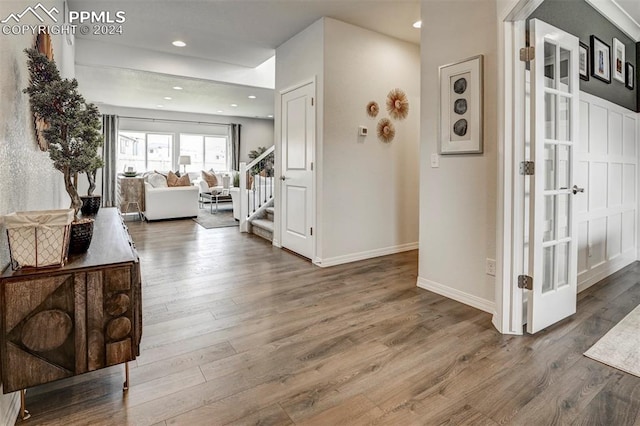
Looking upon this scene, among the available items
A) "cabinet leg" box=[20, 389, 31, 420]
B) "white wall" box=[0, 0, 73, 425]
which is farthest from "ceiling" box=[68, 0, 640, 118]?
"cabinet leg" box=[20, 389, 31, 420]

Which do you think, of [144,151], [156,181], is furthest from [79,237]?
[144,151]

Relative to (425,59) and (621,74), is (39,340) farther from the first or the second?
(621,74)

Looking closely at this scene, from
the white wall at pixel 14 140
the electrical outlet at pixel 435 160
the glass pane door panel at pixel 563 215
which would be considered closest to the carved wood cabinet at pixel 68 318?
the white wall at pixel 14 140

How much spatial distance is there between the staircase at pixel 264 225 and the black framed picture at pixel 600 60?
4093 millimetres

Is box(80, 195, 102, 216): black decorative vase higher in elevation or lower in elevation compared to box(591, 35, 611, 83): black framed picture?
lower

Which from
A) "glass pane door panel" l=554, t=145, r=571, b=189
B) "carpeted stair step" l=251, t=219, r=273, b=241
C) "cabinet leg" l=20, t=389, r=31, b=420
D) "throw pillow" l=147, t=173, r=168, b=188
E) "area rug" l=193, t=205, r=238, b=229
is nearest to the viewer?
"cabinet leg" l=20, t=389, r=31, b=420

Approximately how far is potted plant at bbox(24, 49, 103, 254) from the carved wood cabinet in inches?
7.7

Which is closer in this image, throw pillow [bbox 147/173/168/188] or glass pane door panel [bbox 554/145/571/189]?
glass pane door panel [bbox 554/145/571/189]

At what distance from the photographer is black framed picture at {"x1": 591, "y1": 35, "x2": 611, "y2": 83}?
3.03m

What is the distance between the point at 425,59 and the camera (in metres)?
2.96

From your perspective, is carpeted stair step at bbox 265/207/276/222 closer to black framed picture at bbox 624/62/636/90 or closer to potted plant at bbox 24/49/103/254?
potted plant at bbox 24/49/103/254

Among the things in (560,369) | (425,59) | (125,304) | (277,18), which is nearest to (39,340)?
(125,304)

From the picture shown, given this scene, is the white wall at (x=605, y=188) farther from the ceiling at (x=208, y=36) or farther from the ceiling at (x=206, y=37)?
the ceiling at (x=206, y=37)

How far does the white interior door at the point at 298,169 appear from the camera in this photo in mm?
3973
